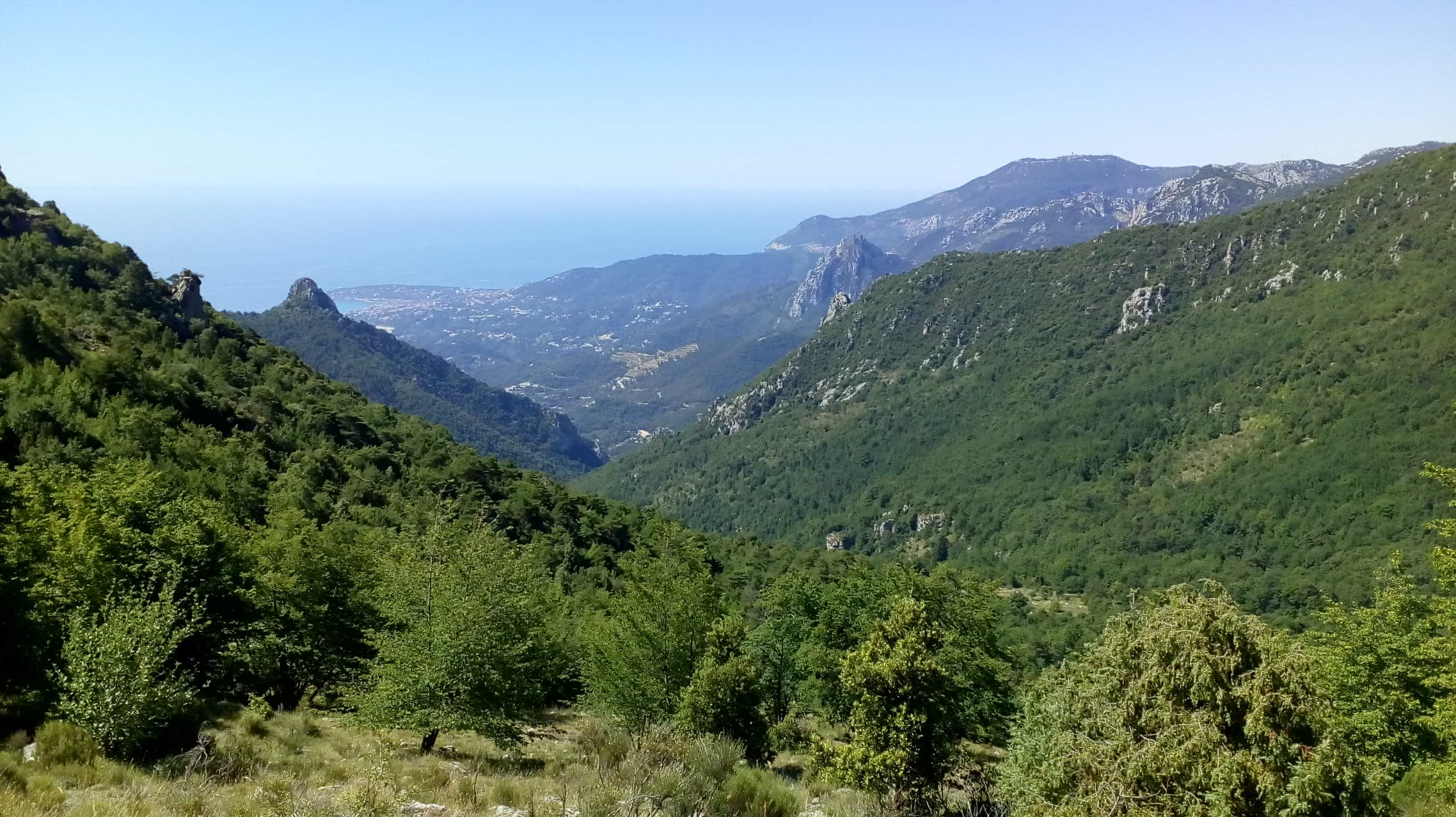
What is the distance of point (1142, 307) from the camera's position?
156 metres

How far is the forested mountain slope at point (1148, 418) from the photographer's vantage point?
9350cm

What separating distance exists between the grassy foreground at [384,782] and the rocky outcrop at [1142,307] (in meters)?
170

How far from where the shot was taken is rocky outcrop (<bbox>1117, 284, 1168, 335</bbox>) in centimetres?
15425

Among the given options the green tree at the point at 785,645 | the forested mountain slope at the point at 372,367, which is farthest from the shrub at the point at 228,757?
the forested mountain slope at the point at 372,367

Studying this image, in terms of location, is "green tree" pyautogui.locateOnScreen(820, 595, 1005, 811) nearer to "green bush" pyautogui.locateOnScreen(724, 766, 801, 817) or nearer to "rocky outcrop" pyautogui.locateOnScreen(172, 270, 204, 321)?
"green bush" pyautogui.locateOnScreen(724, 766, 801, 817)

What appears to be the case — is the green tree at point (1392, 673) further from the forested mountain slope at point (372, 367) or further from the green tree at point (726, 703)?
the forested mountain slope at point (372, 367)

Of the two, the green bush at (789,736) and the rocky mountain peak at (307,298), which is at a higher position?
the rocky mountain peak at (307,298)

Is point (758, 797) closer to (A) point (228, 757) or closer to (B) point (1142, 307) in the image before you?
(A) point (228, 757)

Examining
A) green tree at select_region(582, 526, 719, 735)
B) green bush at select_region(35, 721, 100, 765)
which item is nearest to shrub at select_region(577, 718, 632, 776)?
green tree at select_region(582, 526, 719, 735)

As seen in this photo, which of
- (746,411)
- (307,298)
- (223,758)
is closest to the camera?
(223,758)

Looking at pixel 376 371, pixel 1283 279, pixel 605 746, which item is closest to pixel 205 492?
pixel 605 746

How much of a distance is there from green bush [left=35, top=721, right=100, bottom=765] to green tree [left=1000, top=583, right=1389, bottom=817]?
14643 millimetres

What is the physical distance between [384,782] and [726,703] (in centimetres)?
1011

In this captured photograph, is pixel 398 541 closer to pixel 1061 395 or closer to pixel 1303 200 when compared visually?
pixel 1061 395
